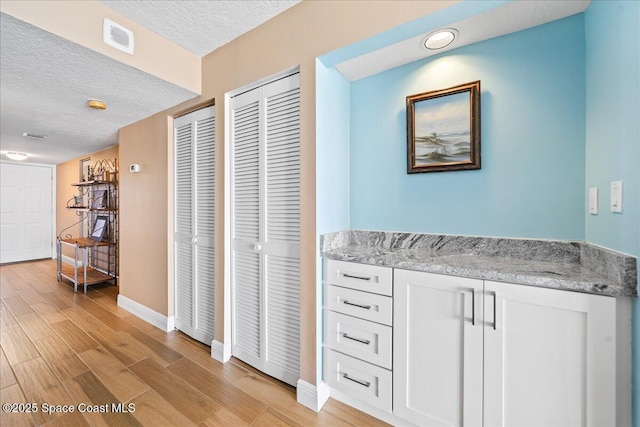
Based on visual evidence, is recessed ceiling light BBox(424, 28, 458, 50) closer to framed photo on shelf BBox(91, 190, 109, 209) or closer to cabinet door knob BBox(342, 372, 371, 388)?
cabinet door knob BBox(342, 372, 371, 388)

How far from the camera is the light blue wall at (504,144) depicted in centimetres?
135

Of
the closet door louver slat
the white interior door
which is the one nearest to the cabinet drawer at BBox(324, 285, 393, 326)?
the closet door louver slat

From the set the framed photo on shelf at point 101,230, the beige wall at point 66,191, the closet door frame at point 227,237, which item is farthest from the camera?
the beige wall at point 66,191

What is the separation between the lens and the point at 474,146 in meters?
1.55

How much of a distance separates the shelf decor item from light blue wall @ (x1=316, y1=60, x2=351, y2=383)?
46 cm

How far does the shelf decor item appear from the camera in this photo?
1559 mm

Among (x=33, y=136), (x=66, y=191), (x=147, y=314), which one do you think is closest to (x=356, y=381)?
(x=147, y=314)

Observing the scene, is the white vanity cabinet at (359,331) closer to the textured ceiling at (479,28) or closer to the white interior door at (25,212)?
the textured ceiling at (479,28)

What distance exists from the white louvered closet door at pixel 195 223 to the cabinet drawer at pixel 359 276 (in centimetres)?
120

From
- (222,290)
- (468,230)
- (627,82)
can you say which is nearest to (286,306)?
(222,290)

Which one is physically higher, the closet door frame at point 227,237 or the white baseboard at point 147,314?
the closet door frame at point 227,237

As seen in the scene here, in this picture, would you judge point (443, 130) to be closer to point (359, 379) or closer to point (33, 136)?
point (359, 379)

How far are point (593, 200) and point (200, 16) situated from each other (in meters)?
2.49

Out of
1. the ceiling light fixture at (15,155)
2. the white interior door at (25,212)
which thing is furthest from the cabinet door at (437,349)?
the white interior door at (25,212)
